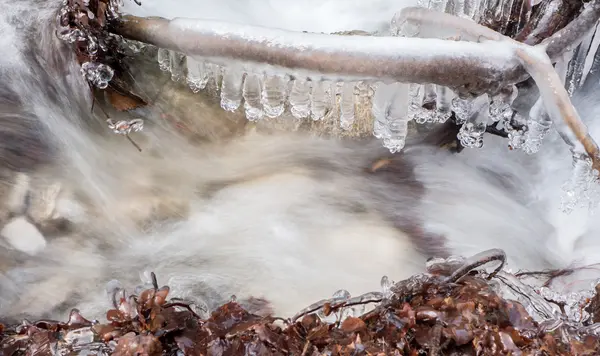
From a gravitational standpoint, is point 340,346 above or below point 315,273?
above

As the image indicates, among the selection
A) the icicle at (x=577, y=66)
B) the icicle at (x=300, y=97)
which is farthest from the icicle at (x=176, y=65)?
the icicle at (x=577, y=66)


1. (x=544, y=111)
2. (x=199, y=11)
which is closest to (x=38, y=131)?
(x=199, y=11)

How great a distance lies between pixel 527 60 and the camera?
5.42 ft

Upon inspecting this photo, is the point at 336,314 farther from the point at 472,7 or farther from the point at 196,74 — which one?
the point at 472,7

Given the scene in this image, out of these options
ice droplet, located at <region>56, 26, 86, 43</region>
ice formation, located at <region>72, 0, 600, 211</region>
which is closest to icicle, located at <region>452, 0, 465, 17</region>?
ice formation, located at <region>72, 0, 600, 211</region>

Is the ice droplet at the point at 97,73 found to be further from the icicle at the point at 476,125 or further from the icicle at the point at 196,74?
the icicle at the point at 476,125

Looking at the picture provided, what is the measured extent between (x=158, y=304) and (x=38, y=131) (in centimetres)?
85

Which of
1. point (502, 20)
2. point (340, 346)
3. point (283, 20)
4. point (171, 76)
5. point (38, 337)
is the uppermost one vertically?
point (502, 20)

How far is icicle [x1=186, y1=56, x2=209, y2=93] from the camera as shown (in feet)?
6.02

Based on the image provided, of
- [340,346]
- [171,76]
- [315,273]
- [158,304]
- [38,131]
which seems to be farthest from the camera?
[171,76]

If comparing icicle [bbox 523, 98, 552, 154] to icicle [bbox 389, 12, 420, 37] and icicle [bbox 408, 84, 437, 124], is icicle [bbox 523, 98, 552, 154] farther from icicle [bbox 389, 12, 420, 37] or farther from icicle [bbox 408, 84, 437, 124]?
icicle [bbox 389, 12, 420, 37]

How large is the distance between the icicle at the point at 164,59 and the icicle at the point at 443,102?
110cm

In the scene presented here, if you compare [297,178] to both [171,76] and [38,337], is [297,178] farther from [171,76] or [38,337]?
[38,337]

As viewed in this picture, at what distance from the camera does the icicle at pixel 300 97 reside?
173cm
